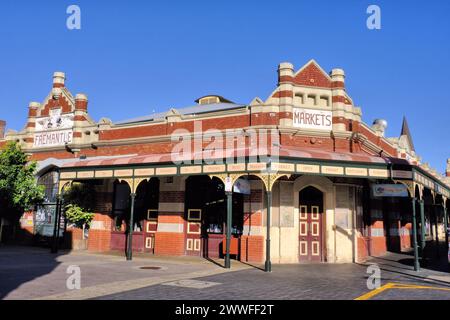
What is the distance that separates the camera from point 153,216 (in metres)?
20.2

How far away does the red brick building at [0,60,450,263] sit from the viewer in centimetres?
1566

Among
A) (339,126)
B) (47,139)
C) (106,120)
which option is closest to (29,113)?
(47,139)

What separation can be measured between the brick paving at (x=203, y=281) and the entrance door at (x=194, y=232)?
7.58 feet

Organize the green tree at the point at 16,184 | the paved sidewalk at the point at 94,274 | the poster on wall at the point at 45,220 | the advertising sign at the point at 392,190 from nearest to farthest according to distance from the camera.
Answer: the paved sidewalk at the point at 94,274
the advertising sign at the point at 392,190
the green tree at the point at 16,184
the poster on wall at the point at 45,220

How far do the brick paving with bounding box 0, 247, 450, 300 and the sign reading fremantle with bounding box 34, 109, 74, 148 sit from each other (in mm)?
9900

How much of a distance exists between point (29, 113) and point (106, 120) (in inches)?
271

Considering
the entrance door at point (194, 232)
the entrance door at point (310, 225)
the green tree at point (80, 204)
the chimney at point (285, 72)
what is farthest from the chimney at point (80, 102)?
the entrance door at point (310, 225)

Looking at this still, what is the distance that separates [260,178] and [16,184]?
1490cm

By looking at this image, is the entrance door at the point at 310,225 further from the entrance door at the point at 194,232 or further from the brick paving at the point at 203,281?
the entrance door at the point at 194,232

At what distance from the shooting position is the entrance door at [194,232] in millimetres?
18828

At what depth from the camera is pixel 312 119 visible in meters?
18.2

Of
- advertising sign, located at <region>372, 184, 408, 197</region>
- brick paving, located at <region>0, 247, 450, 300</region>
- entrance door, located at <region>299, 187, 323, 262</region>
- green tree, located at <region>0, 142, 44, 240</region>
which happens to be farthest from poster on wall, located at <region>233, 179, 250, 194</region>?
green tree, located at <region>0, 142, 44, 240</region>

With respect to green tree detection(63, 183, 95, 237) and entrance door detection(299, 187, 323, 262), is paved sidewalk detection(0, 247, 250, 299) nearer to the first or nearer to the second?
entrance door detection(299, 187, 323, 262)

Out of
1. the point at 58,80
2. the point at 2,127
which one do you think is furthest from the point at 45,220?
the point at 2,127
